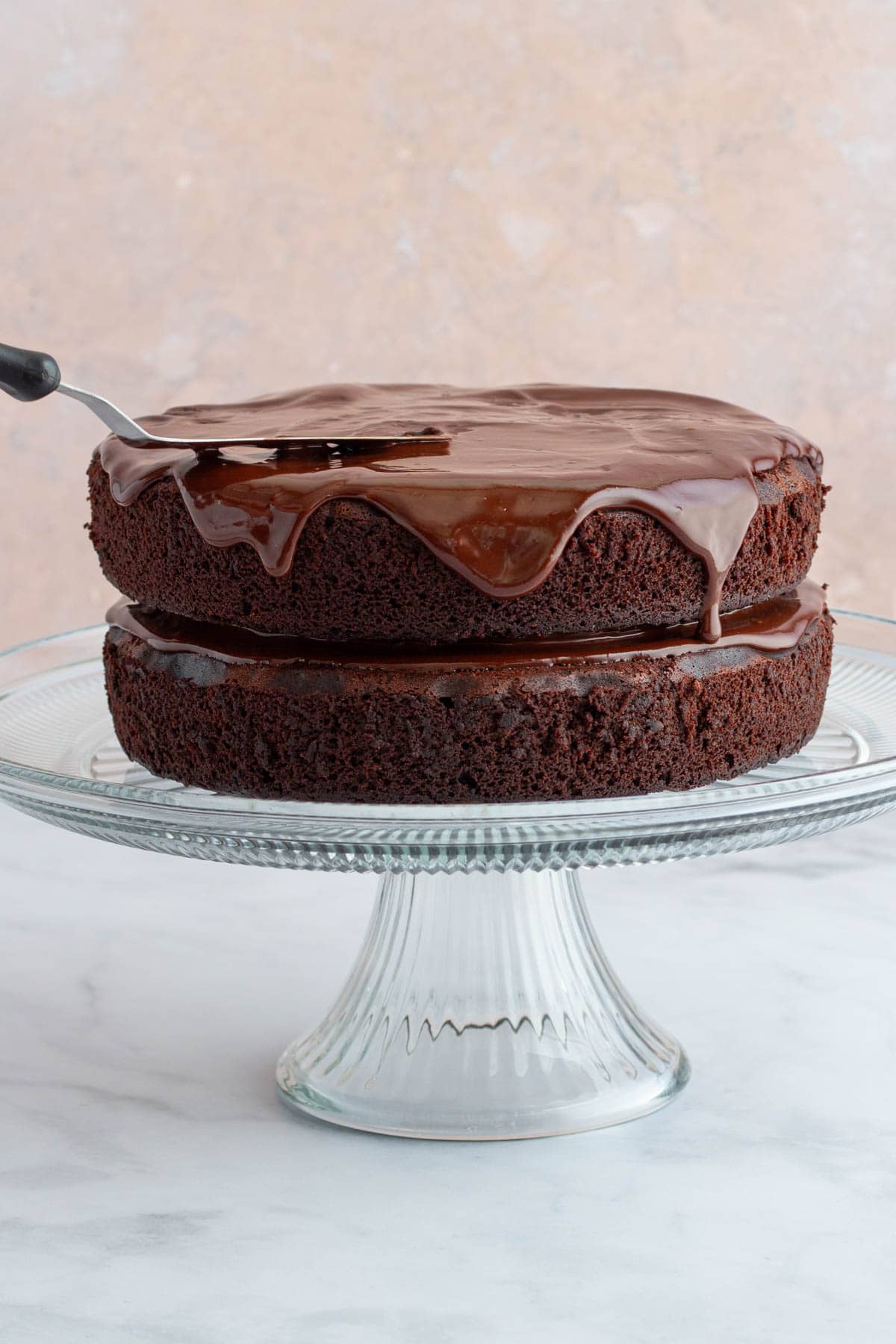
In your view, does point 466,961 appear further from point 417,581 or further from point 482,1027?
point 417,581

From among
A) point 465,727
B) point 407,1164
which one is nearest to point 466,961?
Answer: point 407,1164

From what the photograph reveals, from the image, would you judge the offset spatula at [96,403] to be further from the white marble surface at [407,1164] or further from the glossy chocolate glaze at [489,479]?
the white marble surface at [407,1164]

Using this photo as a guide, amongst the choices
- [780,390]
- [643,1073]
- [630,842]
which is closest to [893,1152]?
[643,1073]

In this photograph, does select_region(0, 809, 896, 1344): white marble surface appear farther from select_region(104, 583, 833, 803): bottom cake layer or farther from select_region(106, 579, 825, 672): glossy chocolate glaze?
select_region(106, 579, 825, 672): glossy chocolate glaze

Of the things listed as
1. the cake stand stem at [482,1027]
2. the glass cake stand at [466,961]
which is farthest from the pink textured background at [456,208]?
the cake stand stem at [482,1027]

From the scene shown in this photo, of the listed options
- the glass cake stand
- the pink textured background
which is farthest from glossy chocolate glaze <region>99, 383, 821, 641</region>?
the pink textured background

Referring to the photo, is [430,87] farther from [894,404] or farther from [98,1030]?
[98,1030]

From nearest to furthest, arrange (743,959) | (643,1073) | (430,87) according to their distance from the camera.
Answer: (643,1073), (743,959), (430,87)
